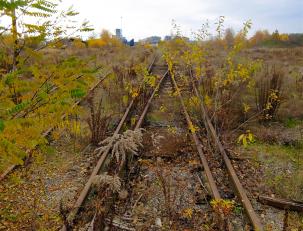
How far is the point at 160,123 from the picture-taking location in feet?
30.2

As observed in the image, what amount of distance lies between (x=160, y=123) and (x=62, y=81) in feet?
17.2

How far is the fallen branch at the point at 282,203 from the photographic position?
503 centimetres

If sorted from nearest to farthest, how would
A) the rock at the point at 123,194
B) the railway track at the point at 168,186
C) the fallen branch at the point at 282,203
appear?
the railway track at the point at 168,186 → the fallen branch at the point at 282,203 → the rock at the point at 123,194

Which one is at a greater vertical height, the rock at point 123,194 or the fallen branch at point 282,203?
the rock at point 123,194

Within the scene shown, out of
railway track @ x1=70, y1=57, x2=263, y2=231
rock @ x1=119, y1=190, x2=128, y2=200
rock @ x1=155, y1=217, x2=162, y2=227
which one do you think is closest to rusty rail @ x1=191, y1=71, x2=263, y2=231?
railway track @ x1=70, y1=57, x2=263, y2=231

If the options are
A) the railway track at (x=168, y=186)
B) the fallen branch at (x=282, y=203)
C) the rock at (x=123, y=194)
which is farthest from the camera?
the rock at (x=123, y=194)

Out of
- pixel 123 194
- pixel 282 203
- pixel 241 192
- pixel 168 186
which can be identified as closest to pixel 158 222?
pixel 168 186

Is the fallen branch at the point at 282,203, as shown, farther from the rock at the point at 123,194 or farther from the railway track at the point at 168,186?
the rock at the point at 123,194

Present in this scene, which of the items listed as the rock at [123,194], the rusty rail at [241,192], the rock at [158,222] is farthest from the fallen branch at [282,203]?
the rock at [123,194]

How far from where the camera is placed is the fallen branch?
5.03 metres

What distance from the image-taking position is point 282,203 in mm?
5117

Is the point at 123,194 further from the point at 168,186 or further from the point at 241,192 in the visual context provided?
the point at 241,192

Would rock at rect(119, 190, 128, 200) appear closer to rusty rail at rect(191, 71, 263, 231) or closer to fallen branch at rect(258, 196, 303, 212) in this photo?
rusty rail at rect(191, 71, 263, 231)

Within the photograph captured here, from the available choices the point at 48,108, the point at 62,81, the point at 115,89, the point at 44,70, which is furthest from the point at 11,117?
the point at 115,89
